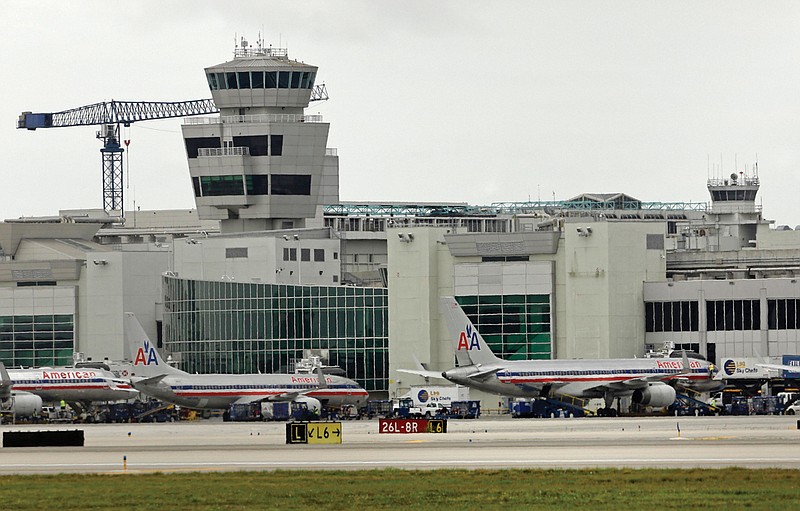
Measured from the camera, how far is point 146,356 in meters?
137

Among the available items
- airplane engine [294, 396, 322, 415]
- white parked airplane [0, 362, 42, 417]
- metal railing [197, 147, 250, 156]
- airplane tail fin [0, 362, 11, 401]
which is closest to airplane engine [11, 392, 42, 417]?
white parked airplane [0, 362, 42, 417]

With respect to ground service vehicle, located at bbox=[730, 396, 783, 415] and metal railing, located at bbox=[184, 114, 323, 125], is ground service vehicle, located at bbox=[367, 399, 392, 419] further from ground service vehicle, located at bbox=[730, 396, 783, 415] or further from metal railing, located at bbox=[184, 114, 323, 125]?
metal railing, located at bbox=[184, 114, 323, 125]

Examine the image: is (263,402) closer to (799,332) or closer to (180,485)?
(799,332)

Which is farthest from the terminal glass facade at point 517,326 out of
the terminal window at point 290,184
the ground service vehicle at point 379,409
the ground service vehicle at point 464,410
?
the terminal window at point 290,184

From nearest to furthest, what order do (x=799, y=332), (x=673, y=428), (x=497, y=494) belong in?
(x=497, y=494)
(x=673, y=428)
(x=799, y=332)

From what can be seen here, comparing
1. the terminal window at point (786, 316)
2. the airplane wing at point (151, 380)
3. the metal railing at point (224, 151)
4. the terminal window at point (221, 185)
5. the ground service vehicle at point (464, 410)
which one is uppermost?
the metal railing at point (224, 151)

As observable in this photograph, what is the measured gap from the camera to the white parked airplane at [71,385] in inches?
5640

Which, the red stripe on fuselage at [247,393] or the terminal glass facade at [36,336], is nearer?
the red stripe on fuselage at [247,393]

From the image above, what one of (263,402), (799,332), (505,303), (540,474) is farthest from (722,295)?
(540,474)

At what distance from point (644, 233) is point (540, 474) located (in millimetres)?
91318

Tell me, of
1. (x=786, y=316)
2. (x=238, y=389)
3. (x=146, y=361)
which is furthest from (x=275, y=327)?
(x=786, y=316)

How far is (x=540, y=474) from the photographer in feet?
207

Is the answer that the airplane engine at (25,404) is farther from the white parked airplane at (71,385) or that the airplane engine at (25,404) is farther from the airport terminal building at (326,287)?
the airport terminal building at (326,287)

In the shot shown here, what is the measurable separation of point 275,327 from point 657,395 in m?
53.1
